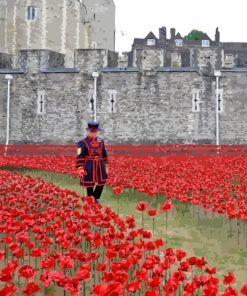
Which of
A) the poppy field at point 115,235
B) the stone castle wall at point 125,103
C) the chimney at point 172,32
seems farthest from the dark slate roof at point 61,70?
the chimney at point 172,32

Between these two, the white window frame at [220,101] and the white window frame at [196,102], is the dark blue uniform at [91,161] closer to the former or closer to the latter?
the white window frame at [196,102]

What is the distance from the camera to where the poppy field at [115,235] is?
12.5 feet

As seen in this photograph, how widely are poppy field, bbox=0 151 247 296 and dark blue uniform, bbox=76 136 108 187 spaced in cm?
49

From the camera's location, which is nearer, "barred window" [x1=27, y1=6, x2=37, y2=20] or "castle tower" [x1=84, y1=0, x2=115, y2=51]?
"barred window" [x1=27, y1=6, x2=37, y2=20]

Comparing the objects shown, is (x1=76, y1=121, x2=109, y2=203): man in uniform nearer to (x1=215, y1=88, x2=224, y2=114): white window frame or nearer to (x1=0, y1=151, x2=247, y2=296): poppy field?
(x1=0, y1=151, x2=247, y2=296): poppy field

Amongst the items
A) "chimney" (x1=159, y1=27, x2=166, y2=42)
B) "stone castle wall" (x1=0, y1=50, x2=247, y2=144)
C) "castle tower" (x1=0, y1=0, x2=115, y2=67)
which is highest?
"chimney" (x1=159, y1=27, x2=166, y2=42)

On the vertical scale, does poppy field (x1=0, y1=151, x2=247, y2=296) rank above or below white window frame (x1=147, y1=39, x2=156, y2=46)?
below

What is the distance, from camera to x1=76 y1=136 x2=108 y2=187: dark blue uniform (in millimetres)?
9383

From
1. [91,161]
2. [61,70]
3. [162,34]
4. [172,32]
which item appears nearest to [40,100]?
[61,70]

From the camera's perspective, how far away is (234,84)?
29188mm

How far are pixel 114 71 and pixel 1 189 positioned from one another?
2017cm

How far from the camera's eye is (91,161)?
374 inches

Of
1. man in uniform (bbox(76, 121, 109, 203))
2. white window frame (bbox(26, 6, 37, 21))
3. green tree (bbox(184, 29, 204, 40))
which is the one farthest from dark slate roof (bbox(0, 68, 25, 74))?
green tree (bbox(184, 29, 204, 40))

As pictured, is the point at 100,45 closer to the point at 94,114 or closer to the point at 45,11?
the point at 45,11
